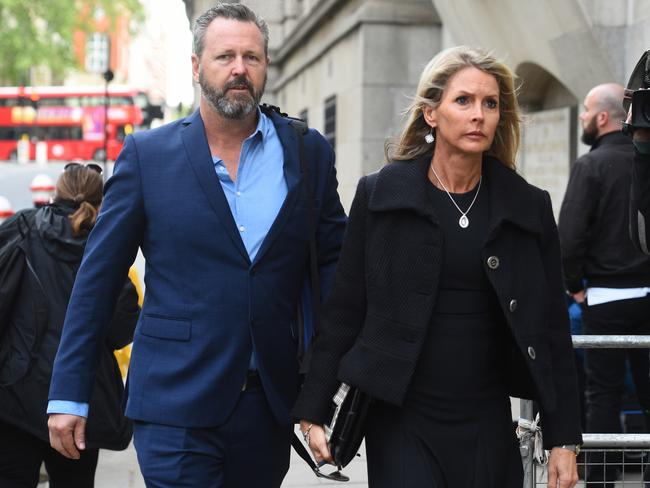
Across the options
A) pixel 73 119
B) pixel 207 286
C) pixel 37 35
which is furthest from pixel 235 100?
pixel 37 35

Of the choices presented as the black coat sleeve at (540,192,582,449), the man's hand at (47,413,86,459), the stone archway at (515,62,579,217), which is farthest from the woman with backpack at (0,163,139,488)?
the stone archway at (515,62,579,217)

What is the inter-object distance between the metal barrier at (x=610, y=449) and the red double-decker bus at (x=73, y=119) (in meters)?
51.1

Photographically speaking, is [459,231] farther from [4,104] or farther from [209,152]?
[4,104]

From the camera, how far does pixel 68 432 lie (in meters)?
3.80

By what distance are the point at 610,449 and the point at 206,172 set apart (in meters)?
1.90

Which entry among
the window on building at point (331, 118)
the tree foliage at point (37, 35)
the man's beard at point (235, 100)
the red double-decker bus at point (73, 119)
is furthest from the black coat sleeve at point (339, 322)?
the tree foliage at point (37, 35)

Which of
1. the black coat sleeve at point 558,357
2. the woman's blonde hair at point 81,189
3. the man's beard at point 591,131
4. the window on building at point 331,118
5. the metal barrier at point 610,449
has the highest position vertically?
the window on building at point 331,118

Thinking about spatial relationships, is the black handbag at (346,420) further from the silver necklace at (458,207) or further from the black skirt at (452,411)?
the silver necklace at (458,207)

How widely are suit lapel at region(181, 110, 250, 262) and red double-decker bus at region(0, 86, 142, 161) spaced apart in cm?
5168

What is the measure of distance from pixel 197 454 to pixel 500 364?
910 mm

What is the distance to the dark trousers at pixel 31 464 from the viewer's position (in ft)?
17.3

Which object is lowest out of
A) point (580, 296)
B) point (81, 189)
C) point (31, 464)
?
point (31, 464)

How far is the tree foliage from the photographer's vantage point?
6122 cm

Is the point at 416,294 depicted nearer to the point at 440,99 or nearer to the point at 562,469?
the point at 440,99
